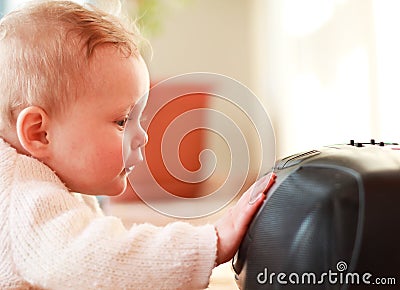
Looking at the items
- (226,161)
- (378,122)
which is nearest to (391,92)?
(378,122)

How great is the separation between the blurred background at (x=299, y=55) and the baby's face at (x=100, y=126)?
364 mm

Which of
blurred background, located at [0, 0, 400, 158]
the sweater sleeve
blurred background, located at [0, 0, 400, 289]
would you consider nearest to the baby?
the sweater sleeve

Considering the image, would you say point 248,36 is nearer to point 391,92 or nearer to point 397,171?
point 391,92

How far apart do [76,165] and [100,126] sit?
72 mm

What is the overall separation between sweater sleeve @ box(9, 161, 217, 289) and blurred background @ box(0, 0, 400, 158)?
62 centimetres

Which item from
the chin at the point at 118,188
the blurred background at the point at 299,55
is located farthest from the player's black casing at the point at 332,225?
the blurred background at the point at 299,55

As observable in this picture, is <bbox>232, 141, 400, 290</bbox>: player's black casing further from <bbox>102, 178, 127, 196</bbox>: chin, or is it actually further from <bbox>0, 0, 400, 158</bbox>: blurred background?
<bbox>0, 0, 400, 158</bbox>: blurred background

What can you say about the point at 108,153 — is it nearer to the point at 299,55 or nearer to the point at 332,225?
the point at 332,225

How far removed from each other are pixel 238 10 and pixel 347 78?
2390 mm

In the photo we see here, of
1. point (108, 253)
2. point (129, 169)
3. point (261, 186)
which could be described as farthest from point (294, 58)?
point (108, 253)

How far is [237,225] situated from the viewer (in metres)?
0.87

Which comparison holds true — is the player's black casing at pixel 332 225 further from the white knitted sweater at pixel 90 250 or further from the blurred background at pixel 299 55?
the blurred background at pixel 299 55

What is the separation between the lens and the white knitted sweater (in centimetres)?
82

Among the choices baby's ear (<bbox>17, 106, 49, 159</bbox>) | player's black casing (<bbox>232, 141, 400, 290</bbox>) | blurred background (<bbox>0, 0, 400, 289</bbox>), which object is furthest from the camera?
blurred background (<bbox>0, 0, 400, 289</bbox>)
